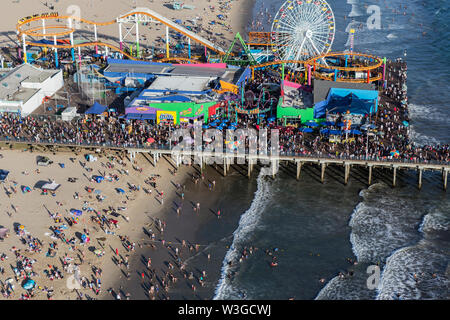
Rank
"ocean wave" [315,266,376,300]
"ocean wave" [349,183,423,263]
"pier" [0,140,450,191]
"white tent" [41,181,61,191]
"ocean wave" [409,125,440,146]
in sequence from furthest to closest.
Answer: "ocean wave" [409,125,440,146] → "pier" [0,140,450,191] → "white tent" [41,181,61,191] → "ocean wave" [349,183,423,263] → "ocean wave" [315,266,376,300]

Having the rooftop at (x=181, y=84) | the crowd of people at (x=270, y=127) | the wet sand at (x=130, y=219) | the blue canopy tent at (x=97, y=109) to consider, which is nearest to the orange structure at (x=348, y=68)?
the crowd of people at (x=270, y=127)

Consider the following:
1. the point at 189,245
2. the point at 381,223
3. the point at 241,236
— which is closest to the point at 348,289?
the point at 381,223

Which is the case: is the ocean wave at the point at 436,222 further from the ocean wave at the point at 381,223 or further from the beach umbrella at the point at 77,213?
the beach umbrella at the point at 77,213

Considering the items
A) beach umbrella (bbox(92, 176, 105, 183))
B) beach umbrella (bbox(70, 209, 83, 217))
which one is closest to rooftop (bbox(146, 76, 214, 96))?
beach umbrella (bbox(92, 176, 105, 183))

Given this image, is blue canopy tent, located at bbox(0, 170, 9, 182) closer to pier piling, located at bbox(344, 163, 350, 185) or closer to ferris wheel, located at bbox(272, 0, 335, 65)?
pier piling, located at bbox(344, 163, 350, 185)

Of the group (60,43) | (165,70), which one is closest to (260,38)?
(165,70)

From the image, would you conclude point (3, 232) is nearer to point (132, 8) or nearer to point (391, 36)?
point (132, 8)
